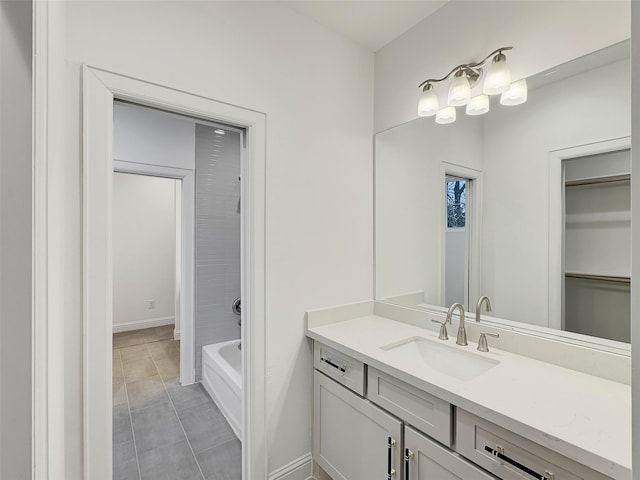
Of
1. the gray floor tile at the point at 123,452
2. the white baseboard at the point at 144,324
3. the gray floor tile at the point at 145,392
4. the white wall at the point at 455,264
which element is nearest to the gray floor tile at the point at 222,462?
the gray floor tile at the point at 123,452

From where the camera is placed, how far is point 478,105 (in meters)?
1.49

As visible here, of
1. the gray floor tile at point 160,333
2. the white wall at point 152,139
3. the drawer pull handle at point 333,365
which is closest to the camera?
the drawer pull handle at point 333,365

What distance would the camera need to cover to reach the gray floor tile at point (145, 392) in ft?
6.92

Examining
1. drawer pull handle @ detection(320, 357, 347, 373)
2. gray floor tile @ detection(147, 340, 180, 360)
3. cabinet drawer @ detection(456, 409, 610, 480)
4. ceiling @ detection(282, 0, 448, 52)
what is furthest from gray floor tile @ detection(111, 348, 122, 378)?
ceiling @ detection(282, 0, 448, 52)

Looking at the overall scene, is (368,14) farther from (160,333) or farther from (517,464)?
(160,333)

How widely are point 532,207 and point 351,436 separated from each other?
1.35m

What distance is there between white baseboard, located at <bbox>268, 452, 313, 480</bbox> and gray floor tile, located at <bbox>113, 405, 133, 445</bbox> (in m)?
0.95

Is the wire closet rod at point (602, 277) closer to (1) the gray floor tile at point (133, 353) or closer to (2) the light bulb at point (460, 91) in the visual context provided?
(2) the light bulb at point (460, 91)

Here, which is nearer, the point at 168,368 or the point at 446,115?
the point at 446,115

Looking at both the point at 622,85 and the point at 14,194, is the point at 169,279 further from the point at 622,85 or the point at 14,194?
the point at 622,85

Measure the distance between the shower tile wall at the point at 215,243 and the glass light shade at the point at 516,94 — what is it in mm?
1836

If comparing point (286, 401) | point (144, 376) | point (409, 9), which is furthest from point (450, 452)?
point (144, 376)

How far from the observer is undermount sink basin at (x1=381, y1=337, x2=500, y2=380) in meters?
1.33

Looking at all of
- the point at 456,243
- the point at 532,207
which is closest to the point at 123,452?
the point at 456,243
